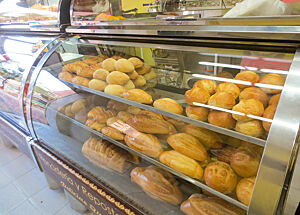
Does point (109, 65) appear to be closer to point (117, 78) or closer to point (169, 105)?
point (117, 78)

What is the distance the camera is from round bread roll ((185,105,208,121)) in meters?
0.97

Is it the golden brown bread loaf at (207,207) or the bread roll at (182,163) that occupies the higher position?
the bread roll at (182,163)

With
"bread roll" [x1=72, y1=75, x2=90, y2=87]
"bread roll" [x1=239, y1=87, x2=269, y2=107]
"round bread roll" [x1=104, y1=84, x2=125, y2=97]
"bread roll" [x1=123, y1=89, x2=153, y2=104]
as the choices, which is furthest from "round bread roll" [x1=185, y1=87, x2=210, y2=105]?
"bread roll" [x1=72, y1=75, x2=90, y2=87]

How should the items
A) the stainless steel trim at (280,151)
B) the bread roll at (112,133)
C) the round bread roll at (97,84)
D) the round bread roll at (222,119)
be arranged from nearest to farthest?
the stainless steel trim at (280,151) < the round bread roll at (222,119) < the bread roll at (112,133) < the round bread roll at (97,84)

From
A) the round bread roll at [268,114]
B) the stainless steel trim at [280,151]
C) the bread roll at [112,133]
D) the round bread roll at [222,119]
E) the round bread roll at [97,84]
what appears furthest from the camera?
the round bread roll at [97,84]

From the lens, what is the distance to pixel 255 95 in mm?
901

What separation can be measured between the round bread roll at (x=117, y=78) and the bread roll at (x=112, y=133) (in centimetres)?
32

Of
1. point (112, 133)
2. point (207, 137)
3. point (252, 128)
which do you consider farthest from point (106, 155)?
point (252, 128)

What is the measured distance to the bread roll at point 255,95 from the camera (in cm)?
88

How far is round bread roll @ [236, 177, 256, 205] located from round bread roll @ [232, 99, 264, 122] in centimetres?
26

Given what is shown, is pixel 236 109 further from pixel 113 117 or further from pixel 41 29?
pixel 41 29

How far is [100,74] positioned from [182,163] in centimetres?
87

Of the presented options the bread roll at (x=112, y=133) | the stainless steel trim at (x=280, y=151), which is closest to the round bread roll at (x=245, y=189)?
the stainless steel trim at (x=280, y=151)

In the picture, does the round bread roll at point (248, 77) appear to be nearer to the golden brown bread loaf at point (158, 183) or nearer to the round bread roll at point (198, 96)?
the round bread roll at point (198, 96)
